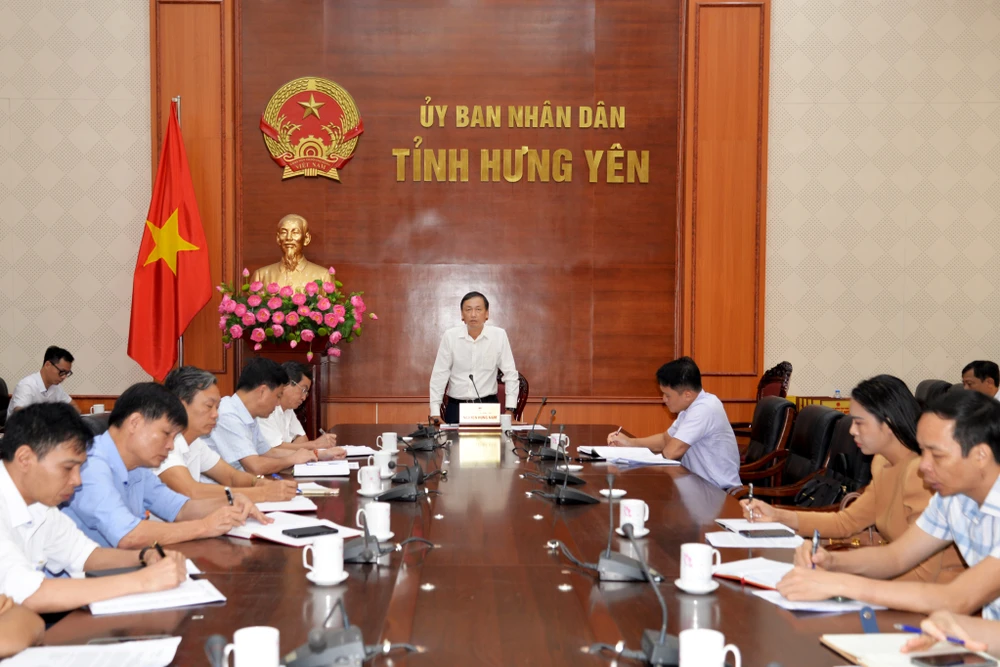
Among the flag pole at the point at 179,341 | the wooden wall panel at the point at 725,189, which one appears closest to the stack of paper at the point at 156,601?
the flag pole at the point at 179,341

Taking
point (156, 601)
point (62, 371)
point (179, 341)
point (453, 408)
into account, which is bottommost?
point (453, 408)

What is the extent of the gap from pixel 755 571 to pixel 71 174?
6423 mm

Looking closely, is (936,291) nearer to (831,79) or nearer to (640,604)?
(831,79)

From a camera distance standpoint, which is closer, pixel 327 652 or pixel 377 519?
pixel 327 652

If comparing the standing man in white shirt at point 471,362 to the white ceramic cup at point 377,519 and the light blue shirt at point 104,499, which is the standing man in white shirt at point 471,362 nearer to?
the light blue shirt at point 104,499

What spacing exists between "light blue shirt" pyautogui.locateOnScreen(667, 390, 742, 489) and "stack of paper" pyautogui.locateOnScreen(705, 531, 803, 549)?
66.0 inches

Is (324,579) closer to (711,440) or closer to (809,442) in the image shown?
(711,440)

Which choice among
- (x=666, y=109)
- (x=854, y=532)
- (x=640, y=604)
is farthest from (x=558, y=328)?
(x=640, y=604)

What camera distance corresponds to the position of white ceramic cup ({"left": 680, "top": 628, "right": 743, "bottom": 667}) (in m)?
1.39

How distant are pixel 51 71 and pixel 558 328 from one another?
4274 mm

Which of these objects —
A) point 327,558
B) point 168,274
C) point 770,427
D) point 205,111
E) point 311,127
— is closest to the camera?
point 327,558

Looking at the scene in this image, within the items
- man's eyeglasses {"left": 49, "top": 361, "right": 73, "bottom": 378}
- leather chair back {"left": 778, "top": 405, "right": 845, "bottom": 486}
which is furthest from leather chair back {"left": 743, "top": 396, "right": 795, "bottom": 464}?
man's eyeglasses {"left": 49, "top": 361, "right": 73, "bottom": 378}

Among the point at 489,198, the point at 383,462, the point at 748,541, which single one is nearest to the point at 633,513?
the point at 748,541

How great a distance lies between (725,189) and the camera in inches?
278
